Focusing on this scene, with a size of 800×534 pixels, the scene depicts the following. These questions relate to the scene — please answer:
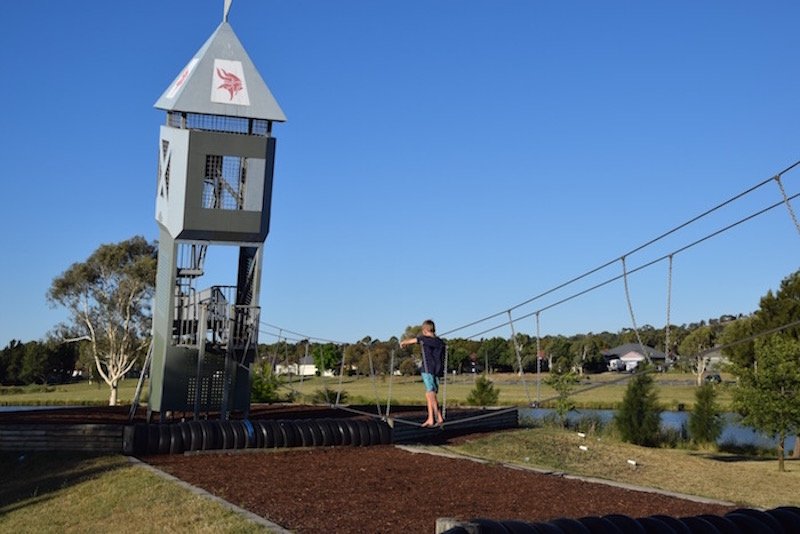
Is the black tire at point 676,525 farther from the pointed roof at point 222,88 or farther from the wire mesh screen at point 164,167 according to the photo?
the wire mesh screen at point 164,167

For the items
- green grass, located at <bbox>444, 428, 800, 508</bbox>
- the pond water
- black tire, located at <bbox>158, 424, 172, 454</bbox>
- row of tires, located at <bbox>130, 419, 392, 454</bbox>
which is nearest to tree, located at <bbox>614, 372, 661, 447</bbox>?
the pond water

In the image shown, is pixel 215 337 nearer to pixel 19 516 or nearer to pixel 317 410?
pixel 317 410

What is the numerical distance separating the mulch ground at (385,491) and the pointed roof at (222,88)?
8.82 meters

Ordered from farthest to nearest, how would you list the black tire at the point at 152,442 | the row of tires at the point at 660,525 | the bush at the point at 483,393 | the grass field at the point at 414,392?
1. the grass field at the point at 414,392
2. the bush at the point at 483,393
3. the black tire at the point at 152,442
4. the row of tires at the point at 660,525

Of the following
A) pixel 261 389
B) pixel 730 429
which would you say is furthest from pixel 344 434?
→ pixel 730 429

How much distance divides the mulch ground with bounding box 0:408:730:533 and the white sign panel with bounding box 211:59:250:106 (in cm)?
905

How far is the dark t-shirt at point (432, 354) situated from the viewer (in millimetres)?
15219

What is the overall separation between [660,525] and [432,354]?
8705 millimetres

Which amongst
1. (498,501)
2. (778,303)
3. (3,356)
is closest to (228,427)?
(498,501)

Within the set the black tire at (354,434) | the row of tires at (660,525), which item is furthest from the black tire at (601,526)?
the black tire at (354,434)

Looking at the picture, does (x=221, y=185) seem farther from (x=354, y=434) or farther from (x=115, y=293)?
(x=115, y=293)

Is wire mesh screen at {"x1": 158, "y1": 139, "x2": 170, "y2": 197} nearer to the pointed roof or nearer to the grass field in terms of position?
the pointed roof

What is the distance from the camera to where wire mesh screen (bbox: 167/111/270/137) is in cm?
2347

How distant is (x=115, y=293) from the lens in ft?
183
